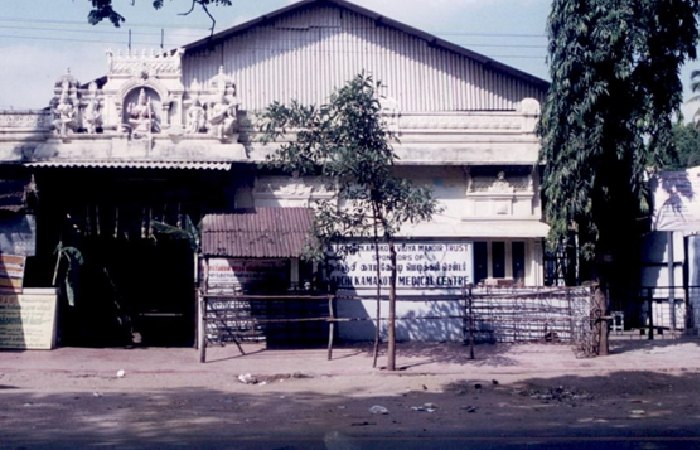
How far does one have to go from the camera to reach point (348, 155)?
13.9m

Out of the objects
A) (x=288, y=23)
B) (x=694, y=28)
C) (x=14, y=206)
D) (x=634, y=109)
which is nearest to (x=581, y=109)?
(x=634, y=109)

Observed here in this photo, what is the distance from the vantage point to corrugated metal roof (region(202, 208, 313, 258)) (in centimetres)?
1642

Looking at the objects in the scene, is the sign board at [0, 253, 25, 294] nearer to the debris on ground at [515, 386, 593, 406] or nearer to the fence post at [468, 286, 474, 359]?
the fence post at [468, 286, 474, 359]

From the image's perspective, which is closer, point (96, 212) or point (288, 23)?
point (96, 212)

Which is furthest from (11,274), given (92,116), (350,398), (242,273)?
(350,398)

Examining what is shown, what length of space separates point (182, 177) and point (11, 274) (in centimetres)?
404

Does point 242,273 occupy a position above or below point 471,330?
above

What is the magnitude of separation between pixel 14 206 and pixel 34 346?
3.00 m

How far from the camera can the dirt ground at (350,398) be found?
9.39 meters

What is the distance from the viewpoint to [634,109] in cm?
1628

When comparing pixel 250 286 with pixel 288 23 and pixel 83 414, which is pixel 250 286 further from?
pixel 288 23

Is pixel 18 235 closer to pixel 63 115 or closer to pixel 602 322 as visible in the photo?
pixel 63 115

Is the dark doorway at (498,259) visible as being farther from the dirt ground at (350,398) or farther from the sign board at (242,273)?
the sign board at (242,273)

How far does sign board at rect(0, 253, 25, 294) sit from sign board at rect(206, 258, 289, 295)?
3896 millimetres
